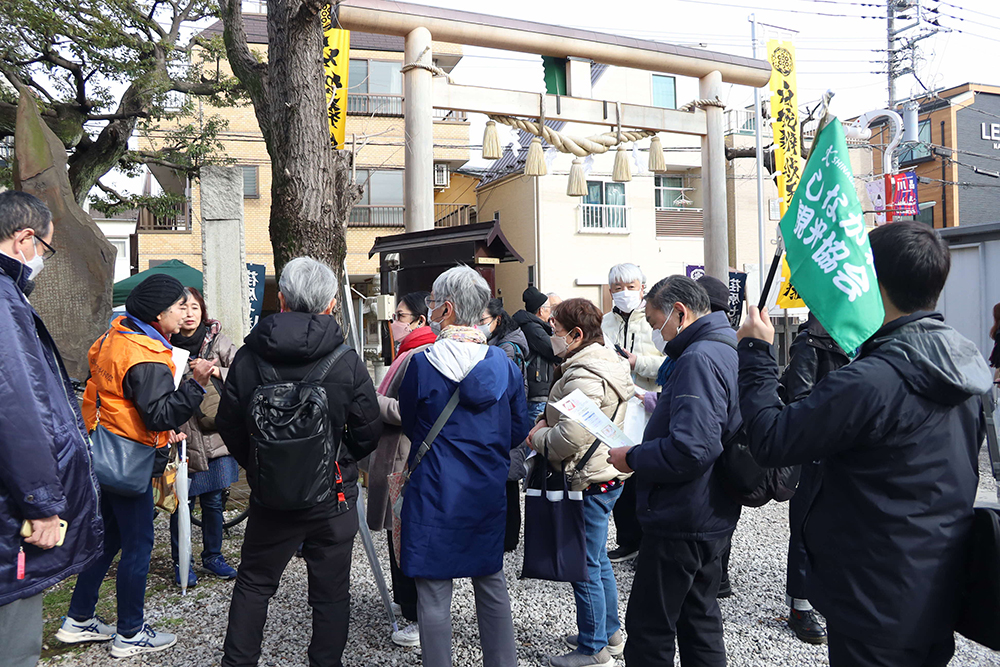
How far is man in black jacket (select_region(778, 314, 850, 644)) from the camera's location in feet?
10.7

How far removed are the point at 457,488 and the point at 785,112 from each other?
11.1m

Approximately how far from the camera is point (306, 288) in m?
2.94

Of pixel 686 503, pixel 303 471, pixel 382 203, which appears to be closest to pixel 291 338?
pixel 303 471

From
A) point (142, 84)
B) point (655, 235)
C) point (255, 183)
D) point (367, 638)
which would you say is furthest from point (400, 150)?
point (367, 638)

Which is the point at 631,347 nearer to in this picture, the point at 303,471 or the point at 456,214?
the point at 303,471

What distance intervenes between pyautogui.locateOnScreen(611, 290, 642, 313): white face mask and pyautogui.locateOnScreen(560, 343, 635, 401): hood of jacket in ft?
4.94

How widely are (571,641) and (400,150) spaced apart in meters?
22.5

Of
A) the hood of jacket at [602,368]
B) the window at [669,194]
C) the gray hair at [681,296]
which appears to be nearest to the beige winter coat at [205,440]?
the hood of jacket at [602,368]

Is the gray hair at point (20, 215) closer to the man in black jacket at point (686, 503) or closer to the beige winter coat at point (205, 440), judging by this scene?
the beige winter coat at point (205, 440)

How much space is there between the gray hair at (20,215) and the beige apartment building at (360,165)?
68.1 feet

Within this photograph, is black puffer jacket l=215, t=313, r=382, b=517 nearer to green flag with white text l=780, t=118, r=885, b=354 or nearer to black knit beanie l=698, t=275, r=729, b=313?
black knit beanie l=698, t=275, r=729, b=313

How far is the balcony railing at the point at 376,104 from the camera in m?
23.3

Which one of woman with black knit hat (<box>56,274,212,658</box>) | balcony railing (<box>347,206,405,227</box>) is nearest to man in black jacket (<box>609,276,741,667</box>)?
woman with black knit hat (<box>56,274,212,658</box>)

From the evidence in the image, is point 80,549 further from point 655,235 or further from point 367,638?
point 655,235
